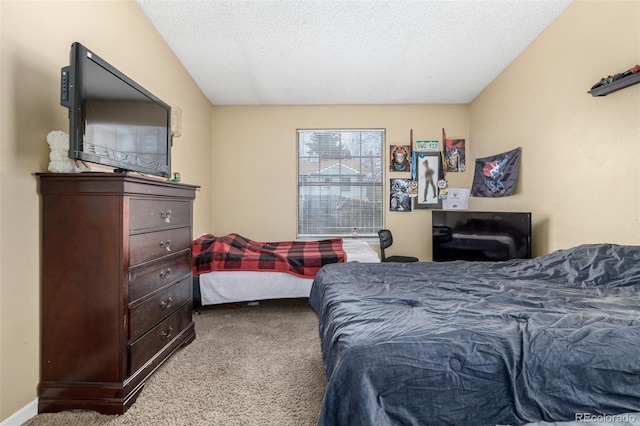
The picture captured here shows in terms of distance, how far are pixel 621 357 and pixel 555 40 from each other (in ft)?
9.06

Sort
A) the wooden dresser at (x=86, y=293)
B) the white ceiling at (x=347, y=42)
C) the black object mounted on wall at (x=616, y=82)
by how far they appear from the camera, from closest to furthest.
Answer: the wooden dresser at (x=86, y=293) → the black object mounted on wall at (x=616, y=82) → the white ceiling at (x=347, y=42)

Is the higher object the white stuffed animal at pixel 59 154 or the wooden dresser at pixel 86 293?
the white stuffed animal at pixel 59 154

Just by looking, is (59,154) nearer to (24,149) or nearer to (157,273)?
(24,149)

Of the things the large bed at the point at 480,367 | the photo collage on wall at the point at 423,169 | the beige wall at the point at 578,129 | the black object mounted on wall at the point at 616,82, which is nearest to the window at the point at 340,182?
the photo collage on wall at the point at 423,169

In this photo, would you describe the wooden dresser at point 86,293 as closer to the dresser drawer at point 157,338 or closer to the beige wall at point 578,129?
the dresser drawer at point 157,338

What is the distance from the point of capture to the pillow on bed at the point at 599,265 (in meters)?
1.59

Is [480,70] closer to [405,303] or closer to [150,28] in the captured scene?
[405,303]

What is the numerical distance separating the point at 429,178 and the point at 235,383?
369 cm

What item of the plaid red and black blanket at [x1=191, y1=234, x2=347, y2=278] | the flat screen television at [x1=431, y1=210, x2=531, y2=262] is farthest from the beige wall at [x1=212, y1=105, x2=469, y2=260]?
the plaid red and black blanket at [x1=191, y1=234, x2=347, y2=278]

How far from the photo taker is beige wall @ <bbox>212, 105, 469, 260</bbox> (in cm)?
428

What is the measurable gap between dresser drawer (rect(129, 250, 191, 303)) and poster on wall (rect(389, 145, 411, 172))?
317 cm

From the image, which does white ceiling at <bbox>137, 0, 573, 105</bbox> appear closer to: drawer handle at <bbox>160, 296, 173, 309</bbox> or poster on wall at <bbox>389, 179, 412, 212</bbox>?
poster on wall at <bbox>389, 179, 412, 212</bbox>

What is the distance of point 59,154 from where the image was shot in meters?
1.41

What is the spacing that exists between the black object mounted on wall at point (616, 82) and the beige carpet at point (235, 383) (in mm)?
2612
